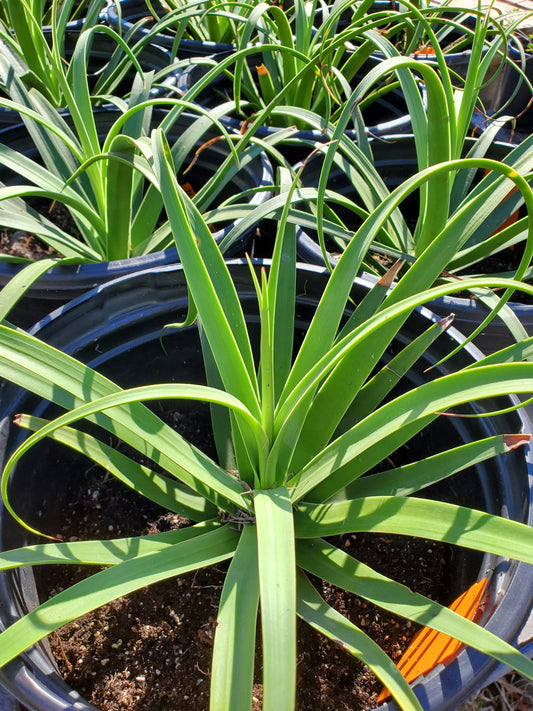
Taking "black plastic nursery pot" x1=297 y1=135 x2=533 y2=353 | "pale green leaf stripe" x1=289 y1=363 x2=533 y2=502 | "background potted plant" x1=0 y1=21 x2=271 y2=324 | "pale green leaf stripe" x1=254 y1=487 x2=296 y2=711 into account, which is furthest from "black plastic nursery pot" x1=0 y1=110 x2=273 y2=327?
"pale green leaf stripe" x1=254 y1=487 x2=296 y2=711

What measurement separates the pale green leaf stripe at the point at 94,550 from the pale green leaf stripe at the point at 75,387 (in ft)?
0.31

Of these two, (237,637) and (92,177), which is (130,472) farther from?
(92,177)

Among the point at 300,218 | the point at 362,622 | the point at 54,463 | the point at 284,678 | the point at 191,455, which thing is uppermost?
the point at 300,218

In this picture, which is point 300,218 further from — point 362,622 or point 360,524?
point 362,622

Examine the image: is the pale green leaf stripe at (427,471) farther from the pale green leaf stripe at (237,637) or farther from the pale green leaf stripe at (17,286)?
the pale green leaf stripe at (17,286)

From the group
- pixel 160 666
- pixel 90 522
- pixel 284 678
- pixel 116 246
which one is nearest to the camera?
pixel 284 678

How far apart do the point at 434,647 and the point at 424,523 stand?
0.16 meters

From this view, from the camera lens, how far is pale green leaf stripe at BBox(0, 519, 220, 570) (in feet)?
1.68

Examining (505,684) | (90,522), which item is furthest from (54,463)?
(505,684)

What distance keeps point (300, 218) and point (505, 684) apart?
79 centimetres

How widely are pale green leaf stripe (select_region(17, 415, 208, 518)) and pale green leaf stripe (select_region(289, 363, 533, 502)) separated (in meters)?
0.16

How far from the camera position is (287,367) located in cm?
71

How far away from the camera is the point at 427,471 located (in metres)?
0.61

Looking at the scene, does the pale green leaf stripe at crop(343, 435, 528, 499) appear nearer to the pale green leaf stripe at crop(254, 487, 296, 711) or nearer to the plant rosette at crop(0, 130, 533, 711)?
the plant rosette at crop(0, 130, 533, 711)
